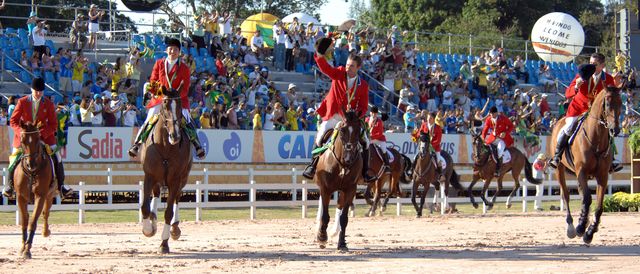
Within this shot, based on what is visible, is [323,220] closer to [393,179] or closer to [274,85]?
[393,179]

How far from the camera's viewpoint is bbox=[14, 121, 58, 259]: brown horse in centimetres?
1552

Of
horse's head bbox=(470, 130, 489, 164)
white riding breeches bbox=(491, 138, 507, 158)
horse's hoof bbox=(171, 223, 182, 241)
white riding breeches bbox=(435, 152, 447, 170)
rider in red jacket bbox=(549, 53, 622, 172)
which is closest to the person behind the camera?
horse's hoof bbox=(171, 223, 182, 241)

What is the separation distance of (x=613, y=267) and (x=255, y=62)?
82.7 ft

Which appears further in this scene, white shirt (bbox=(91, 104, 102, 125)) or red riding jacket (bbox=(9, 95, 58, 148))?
white shirt (bbox=(91, 104, 102, 125))

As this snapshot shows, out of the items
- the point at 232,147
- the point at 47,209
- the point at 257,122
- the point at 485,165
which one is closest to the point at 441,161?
the point at 485,165

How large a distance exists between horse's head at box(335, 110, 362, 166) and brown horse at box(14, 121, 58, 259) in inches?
167

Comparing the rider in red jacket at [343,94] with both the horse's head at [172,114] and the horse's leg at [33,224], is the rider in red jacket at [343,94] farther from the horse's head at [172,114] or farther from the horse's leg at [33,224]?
the horse's leg at [33,224]

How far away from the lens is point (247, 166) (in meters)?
32.4

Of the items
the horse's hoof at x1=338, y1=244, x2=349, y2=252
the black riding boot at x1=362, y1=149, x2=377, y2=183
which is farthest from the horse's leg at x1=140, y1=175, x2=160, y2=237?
the black riding boot at x1=362, y1=149, x2=377, y2=183

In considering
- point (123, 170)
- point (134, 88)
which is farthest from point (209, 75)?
point (123, 170)

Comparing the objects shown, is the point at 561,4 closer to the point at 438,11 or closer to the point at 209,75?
the point at 438,11

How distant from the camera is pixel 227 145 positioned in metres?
Answer: 32.0

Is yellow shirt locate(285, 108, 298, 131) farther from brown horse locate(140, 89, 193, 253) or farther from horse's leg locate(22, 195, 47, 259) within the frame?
horse's leg locate(22, 195, 47, 259)

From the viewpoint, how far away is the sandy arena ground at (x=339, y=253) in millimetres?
14164
